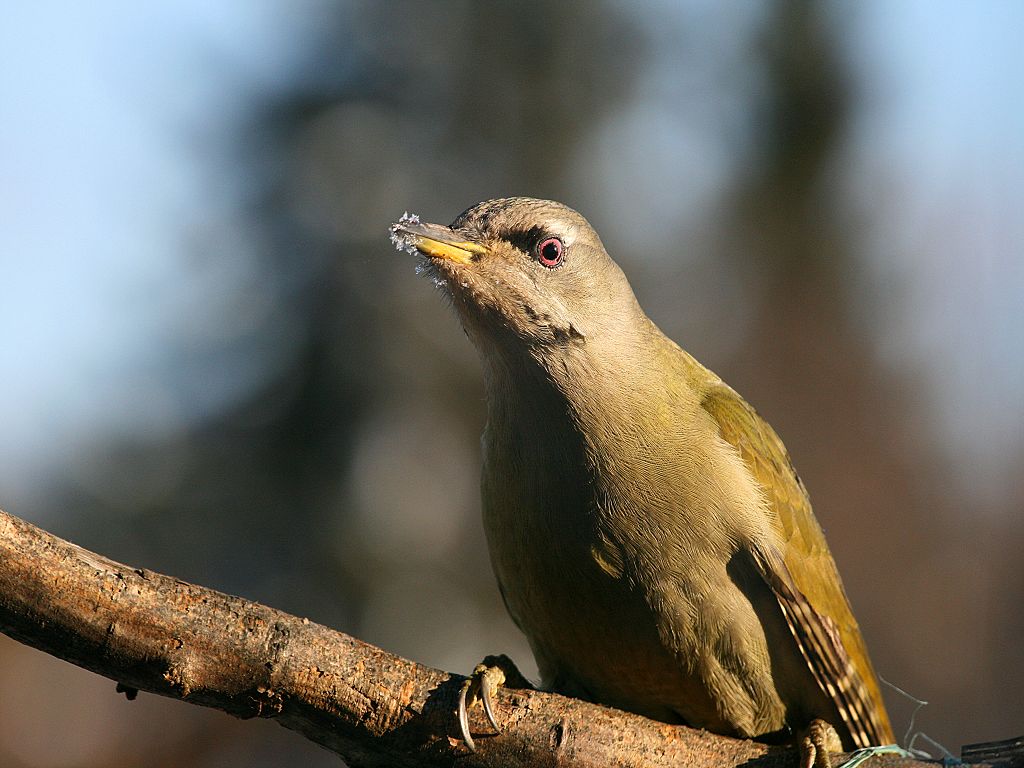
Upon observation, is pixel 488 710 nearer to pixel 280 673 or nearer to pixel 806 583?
pixel 280 673

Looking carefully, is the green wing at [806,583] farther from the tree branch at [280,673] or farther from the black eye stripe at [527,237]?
the black eye stripe at [527,237]

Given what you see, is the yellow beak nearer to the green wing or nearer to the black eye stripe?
the black eye stripe

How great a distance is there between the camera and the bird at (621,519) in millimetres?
3486

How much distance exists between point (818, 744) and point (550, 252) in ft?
6.75

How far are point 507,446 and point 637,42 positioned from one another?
11.9 m

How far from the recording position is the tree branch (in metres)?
2.53

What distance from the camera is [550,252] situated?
12.4 feet

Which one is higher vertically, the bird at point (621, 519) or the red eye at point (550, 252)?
the red eye at point (550, 252)

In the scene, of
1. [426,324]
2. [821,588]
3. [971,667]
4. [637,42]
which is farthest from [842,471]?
[821,588]

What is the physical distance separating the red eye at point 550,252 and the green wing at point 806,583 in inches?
33.4

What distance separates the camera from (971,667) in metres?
16.6

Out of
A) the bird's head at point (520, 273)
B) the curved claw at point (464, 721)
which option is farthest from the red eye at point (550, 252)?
the curved claw at point (464, 721)

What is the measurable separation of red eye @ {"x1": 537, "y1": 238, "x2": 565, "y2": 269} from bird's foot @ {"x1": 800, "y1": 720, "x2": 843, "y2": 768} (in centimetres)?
198

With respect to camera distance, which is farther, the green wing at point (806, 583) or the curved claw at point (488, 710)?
the green wing at point (806, 583)
